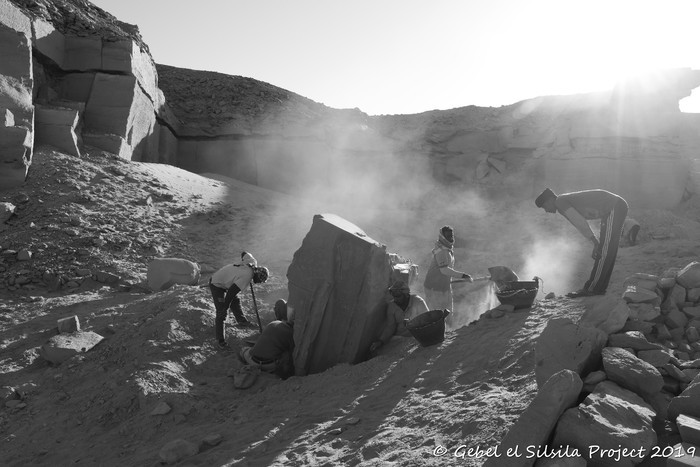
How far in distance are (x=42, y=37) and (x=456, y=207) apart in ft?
32.9

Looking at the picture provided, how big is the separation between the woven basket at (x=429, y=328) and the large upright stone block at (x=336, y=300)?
624 millimetres

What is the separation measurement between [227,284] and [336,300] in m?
1.25

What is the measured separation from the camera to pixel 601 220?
456 centimetres

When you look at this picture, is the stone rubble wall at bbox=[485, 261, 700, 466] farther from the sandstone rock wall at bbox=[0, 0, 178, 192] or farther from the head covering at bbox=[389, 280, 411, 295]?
the sandstone rock wall at bbox=[0, 0, 178, 192]

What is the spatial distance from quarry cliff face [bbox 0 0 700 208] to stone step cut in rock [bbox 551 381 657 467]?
935 centimetres

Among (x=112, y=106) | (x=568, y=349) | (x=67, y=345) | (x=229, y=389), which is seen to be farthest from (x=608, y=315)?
(x=112, y=106)

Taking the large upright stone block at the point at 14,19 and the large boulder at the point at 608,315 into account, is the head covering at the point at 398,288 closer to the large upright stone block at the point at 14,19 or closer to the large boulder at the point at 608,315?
the large boulder at the point at 608,315

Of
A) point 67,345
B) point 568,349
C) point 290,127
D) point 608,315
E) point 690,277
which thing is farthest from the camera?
point 290,127

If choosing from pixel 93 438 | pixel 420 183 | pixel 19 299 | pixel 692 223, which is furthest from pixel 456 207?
pixel 93 438

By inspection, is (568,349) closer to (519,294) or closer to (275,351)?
(519,294)

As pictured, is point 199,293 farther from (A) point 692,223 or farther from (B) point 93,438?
(A) point 692,223

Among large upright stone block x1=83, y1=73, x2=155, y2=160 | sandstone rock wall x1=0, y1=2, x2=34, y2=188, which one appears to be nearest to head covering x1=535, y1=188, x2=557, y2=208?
sandstone rock wall x1=0, y1=2, x2=34, y2=188

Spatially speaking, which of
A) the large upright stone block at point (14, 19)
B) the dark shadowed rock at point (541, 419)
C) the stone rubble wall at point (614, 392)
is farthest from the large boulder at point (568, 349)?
the large upright stone block at point (14, 19)

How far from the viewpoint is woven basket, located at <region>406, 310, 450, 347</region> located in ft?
14.0
